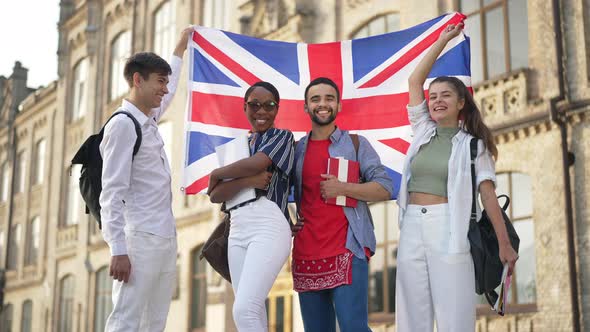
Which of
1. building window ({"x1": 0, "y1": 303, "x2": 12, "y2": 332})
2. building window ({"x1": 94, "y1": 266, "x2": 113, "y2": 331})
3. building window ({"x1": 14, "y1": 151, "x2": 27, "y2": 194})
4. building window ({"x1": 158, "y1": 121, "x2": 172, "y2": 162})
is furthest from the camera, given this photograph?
building window ({"x1": 14, "y1": 151, "x2": 27, "y2": 194})

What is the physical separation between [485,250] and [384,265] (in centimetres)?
1084

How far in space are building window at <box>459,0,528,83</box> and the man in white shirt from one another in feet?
30.0

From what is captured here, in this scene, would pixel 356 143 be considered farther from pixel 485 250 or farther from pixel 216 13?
pixel 216 13

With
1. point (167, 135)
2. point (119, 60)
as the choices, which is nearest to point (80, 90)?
point (119, 60)

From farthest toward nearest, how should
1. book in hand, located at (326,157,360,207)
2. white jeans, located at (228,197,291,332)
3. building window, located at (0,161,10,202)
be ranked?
1. building window, located at (0,161,10,202)
2. book in hand, located at (326,157,360,207)
3. white jeans, located at (228,197,291,332)

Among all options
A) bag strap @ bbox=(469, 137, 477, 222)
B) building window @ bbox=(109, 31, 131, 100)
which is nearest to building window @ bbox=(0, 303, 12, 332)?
building window @ bbox=(109, 31, 131, 100)

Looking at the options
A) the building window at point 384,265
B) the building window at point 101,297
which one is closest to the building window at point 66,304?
the building window at point 101,297

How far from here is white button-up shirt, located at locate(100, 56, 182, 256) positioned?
4.35 metres

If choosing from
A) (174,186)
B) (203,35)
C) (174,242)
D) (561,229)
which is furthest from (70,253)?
(174,242)

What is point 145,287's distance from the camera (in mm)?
4391

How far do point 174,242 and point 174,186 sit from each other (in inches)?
664

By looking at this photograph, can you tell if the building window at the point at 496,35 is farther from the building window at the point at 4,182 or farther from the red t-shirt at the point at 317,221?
the building window at the point at 4,182

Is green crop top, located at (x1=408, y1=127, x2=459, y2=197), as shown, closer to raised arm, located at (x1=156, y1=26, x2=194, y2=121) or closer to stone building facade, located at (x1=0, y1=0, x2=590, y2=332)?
raised arm, located at (x1=156, y1=26, x2=194, y2=121)

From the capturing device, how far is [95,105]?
Answer: 28.0 m
